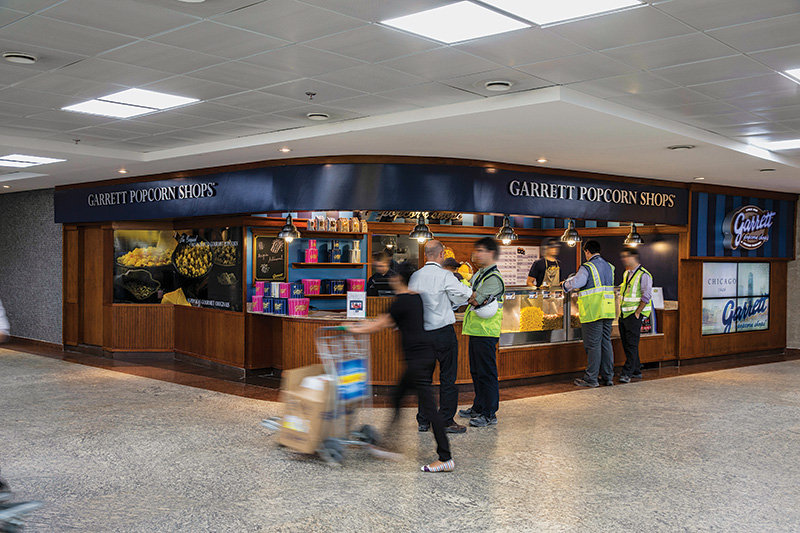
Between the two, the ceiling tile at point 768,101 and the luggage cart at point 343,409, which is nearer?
the luggage cart at point 343,409

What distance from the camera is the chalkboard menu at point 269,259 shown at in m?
9.76

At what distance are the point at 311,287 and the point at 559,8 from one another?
23.2ft

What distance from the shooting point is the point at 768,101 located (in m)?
5.98

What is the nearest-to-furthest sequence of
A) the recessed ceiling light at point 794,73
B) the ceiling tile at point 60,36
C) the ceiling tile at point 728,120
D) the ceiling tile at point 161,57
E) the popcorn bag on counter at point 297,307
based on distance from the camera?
the ceiling tile at point 60,36 → the ceiling tile at point 161,57 → the recessed ceiling light at point 794,73 → the ceiling tile at point 728,120 → the popcorn bag on counter at point 297,307

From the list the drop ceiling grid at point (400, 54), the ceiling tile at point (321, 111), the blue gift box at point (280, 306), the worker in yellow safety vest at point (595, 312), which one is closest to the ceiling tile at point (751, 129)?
the drop ceiling grid at point (400, 54)

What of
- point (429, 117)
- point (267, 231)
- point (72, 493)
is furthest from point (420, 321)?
point (267, 231)

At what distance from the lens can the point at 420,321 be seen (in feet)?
17.1

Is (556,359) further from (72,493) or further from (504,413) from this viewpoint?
(72,493)

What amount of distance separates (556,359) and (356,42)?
5582 mm

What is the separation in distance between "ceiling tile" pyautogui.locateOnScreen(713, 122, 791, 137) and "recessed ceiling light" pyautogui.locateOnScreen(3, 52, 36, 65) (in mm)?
6033

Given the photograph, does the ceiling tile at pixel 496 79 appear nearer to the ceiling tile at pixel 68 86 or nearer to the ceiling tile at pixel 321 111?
the ceiling tile at pixel 321 111

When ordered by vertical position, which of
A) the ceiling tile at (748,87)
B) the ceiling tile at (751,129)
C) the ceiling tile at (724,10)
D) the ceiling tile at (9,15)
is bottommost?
the ceiling tile at (751,129)

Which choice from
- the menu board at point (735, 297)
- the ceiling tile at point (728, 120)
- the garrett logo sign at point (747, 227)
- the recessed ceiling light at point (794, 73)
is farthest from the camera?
the menu board at point (735, 297)

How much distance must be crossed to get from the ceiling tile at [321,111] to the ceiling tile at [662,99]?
2.28 metres
